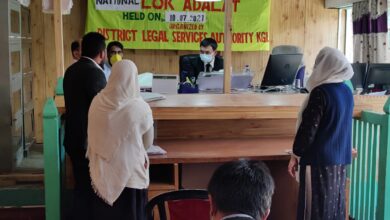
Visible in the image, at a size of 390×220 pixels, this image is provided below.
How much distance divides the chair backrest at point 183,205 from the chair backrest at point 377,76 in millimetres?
3255

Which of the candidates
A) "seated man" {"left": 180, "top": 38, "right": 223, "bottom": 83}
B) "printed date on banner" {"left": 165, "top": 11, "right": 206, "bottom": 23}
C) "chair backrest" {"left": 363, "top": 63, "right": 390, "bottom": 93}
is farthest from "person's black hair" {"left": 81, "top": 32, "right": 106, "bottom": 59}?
"printed date on banner" {"left": 165, "top": 11, "right": 206, "bottom": 23}

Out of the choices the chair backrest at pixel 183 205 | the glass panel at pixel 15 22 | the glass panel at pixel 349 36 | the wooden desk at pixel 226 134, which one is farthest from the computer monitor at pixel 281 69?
the chair backrest at pixel 183 205

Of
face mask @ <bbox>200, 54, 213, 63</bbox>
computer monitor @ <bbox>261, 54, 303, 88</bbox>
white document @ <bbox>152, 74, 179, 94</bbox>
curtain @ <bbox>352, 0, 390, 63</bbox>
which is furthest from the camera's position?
curtain @ <bbox>352, 0, 390, 63</bbox>

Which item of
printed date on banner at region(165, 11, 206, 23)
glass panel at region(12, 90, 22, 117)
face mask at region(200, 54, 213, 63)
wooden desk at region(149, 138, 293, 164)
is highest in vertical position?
printed date on banner at region(165, 11, 206, 23)

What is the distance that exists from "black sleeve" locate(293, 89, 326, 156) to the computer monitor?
232 cm

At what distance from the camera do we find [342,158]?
2.60 meters

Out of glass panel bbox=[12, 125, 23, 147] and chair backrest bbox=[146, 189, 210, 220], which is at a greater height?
chair backrest bbox=[146, 189, 210, 220]

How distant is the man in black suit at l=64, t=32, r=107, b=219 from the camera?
288cm

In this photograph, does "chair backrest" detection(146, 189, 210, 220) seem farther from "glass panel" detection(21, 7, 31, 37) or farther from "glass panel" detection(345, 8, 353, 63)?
"glass panel" detection(345, 8, 353, 63)

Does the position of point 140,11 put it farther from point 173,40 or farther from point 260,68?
point 260,68

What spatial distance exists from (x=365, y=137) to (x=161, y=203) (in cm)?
193

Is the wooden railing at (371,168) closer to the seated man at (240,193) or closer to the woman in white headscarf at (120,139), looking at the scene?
the woman in white headscarf at (120,139)

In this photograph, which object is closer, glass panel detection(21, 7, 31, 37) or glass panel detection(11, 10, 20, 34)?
glass panel detection(11, 10, 20, 34)

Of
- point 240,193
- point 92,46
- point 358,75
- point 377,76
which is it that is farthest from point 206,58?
point 240,193
